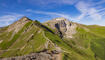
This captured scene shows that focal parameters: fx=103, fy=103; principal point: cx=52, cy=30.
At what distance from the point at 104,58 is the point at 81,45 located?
163 feet

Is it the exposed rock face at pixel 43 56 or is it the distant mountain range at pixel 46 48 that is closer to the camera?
the exposed rock face at pixel 43 56

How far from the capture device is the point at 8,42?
196 metres

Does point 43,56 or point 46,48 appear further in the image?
point 46,48

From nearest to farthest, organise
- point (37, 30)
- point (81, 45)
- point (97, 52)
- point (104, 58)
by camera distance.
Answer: point (104, 58) → point (97, 52) → point (37, 30) → point (81, 45)

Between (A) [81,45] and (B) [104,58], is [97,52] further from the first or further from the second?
(A) [81,45]

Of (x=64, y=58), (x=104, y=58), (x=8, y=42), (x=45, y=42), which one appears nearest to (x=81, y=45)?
(x=104, y=58)

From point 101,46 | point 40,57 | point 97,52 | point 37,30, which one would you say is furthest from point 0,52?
point 101,46

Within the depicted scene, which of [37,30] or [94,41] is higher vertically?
[37,30]

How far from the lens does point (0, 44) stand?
198750 millimetres

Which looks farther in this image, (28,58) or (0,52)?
(0,52)

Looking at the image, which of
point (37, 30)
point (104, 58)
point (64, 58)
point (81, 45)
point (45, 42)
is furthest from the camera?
point (81, 45)

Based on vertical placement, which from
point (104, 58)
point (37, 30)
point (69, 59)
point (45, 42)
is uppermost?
point (37, 30)

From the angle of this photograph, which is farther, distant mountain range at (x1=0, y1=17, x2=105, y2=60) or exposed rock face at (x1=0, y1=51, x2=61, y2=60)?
distant mountain range at (x1=0, y1=17, x2=105, y2=60)

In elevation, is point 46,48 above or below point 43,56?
above
